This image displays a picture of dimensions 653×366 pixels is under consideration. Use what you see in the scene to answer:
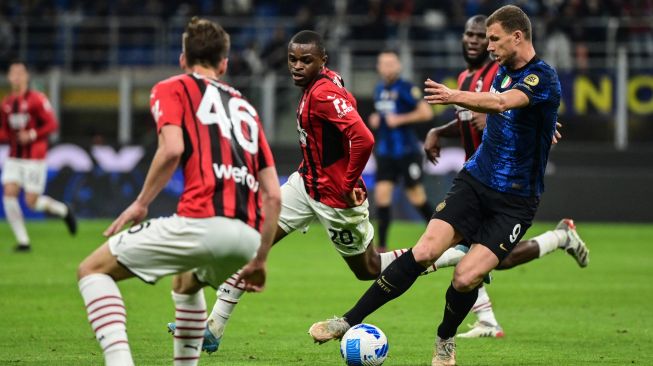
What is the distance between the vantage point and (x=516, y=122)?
695cm

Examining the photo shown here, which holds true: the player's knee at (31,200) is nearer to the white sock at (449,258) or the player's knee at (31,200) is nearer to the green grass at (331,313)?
the green grass at (331,313)

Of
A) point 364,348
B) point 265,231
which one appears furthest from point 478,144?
point 265,231

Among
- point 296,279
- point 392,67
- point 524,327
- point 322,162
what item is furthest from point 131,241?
point 392,67

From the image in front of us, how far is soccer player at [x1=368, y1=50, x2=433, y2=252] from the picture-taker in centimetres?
1483

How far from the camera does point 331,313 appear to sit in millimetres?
9734

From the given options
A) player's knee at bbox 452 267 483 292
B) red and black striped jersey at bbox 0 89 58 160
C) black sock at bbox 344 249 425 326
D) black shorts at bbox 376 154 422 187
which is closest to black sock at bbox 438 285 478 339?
player's knee at bbox 452 267 483 292

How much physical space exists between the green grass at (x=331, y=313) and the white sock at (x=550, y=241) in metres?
0.69

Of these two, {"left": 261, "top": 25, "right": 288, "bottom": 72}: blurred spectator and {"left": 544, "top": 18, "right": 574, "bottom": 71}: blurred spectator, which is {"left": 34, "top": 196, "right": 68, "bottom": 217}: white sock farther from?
{"left": 544, "top": 18, "right": 574, "bottom": 71}: blurred spectator

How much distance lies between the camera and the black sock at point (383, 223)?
14.6 m

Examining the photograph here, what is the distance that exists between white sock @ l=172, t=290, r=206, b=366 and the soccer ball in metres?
1.23

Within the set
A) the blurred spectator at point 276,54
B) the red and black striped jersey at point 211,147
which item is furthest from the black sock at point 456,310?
the blurred spectator at point 276,54

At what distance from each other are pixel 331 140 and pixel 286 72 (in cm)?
1525

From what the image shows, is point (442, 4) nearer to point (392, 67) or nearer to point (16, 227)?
point (392, 67)

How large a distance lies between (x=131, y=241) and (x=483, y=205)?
103 inches
